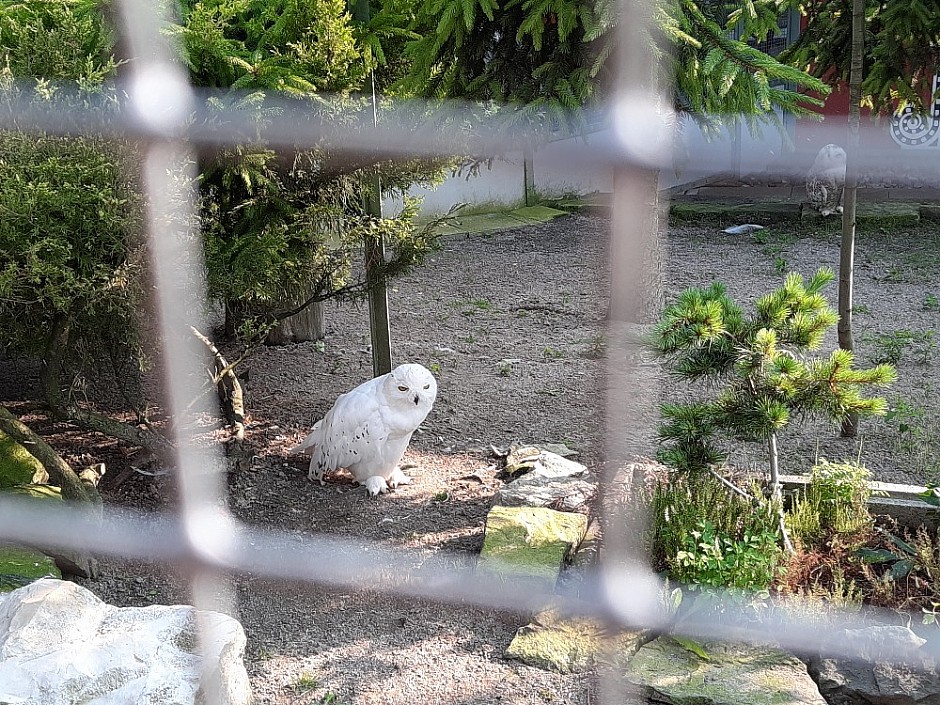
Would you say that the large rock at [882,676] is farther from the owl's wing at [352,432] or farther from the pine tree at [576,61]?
the owl's wing at [352,432]

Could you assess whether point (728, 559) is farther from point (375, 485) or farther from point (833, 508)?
point (375, 485)

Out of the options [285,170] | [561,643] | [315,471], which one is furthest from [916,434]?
[285,170]

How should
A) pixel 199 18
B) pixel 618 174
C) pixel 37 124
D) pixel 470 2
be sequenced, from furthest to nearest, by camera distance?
pixel 199 18, pixel 37 124, pixel 470 2, pixel 618 174

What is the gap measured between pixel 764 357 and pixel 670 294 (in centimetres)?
165

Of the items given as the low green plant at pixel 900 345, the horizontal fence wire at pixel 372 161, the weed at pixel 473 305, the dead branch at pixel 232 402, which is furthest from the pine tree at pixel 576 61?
the weed at pixel 473 305

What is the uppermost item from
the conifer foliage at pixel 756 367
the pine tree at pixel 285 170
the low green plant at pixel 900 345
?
the pine tree at pixel 285 170

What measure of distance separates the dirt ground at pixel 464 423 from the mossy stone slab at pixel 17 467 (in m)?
0.11

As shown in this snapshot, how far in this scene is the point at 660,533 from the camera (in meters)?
1.28

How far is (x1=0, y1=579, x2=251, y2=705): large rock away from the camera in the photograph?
0.98 meters

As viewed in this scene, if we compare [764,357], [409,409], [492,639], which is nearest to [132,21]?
[764,357]

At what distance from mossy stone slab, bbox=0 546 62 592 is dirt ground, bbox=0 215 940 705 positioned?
0.23ft

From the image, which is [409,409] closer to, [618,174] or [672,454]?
[672,454]

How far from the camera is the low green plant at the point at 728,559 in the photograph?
1.16 meters

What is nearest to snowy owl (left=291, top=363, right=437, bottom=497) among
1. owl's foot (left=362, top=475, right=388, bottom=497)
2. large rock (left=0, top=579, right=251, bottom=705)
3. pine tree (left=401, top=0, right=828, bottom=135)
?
owl's foot (left=362, top=475, right=388, bottom=497)
